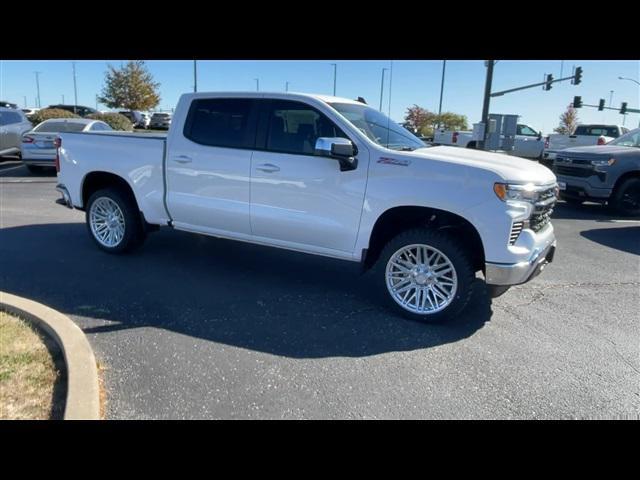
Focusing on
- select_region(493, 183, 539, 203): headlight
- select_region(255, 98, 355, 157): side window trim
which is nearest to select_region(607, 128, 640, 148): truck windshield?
select_region(493, 183, 539, 203): headlight

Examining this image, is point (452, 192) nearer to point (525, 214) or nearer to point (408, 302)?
point (525, 214)

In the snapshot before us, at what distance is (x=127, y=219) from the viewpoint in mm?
5840

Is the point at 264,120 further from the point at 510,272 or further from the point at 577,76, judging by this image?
the point at 577,76

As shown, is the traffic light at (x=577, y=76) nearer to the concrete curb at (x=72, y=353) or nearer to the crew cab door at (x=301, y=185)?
the crew cab door at (x=301, y=185)

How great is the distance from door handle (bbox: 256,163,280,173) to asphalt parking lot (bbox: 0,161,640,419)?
1.25 metres

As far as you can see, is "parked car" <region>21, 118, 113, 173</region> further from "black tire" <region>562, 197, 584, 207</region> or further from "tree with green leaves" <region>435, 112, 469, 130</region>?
"tree with green leaves" <region>435, 112, 469, 130</region>

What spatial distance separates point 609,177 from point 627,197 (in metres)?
0.62

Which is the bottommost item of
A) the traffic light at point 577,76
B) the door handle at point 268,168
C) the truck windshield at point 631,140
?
the door handle at point 268,168

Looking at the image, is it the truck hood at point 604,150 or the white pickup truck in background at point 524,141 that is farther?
the white pickup truck in background at point 524,141

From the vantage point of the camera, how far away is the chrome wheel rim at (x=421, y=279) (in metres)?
4.29

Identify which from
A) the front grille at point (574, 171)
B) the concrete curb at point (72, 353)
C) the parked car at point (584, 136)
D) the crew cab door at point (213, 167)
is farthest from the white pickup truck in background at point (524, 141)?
the concrete curb at point (72, 353)

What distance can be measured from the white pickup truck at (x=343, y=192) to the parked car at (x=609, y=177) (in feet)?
20.8
